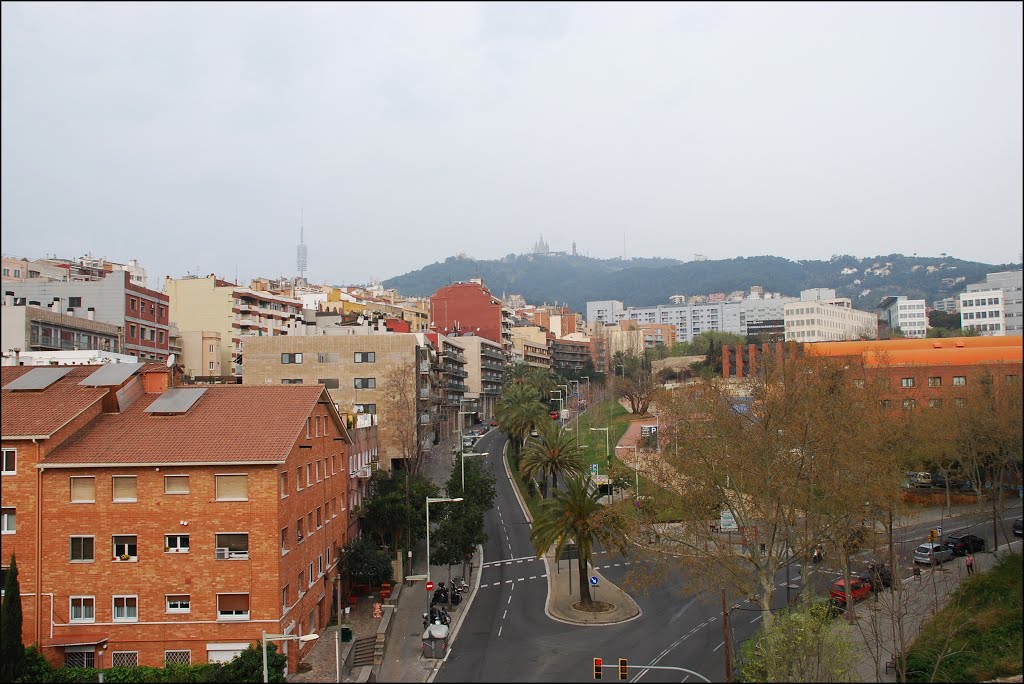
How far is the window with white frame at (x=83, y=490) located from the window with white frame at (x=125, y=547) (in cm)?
171

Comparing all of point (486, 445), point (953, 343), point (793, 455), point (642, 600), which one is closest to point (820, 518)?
point (793, 455)

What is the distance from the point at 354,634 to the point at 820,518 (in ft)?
67.0

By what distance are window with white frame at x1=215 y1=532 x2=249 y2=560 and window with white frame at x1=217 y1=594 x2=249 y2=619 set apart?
1.37 metres

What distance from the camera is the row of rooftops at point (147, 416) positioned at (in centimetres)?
2914

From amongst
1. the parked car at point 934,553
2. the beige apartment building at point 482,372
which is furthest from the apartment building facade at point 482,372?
the parked car at point 934,553

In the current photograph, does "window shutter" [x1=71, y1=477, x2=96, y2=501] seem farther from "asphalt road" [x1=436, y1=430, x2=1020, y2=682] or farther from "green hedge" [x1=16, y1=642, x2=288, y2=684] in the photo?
"asphalt road" [x1=436, y1=430, x2=1020, y2=682]

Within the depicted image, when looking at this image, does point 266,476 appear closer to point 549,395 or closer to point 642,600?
point 642,600

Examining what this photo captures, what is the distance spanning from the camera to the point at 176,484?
96.4 feet

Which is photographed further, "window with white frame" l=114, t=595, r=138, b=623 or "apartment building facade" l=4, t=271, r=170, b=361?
"apartment building facade" l=4, t=271, r=170, b=361

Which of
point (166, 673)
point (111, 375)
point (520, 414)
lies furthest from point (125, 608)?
point (520, 414)

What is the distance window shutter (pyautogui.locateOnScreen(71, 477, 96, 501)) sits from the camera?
95.6 feet

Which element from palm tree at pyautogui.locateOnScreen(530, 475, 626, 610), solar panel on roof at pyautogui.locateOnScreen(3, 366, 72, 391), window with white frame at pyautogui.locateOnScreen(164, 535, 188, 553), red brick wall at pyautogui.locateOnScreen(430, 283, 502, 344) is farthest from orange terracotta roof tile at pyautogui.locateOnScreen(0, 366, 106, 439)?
red brick wall at pyautogui.locateOnScreen(430, 283, 502, 344)

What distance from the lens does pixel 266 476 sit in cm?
2928

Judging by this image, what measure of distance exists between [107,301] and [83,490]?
4189cm
